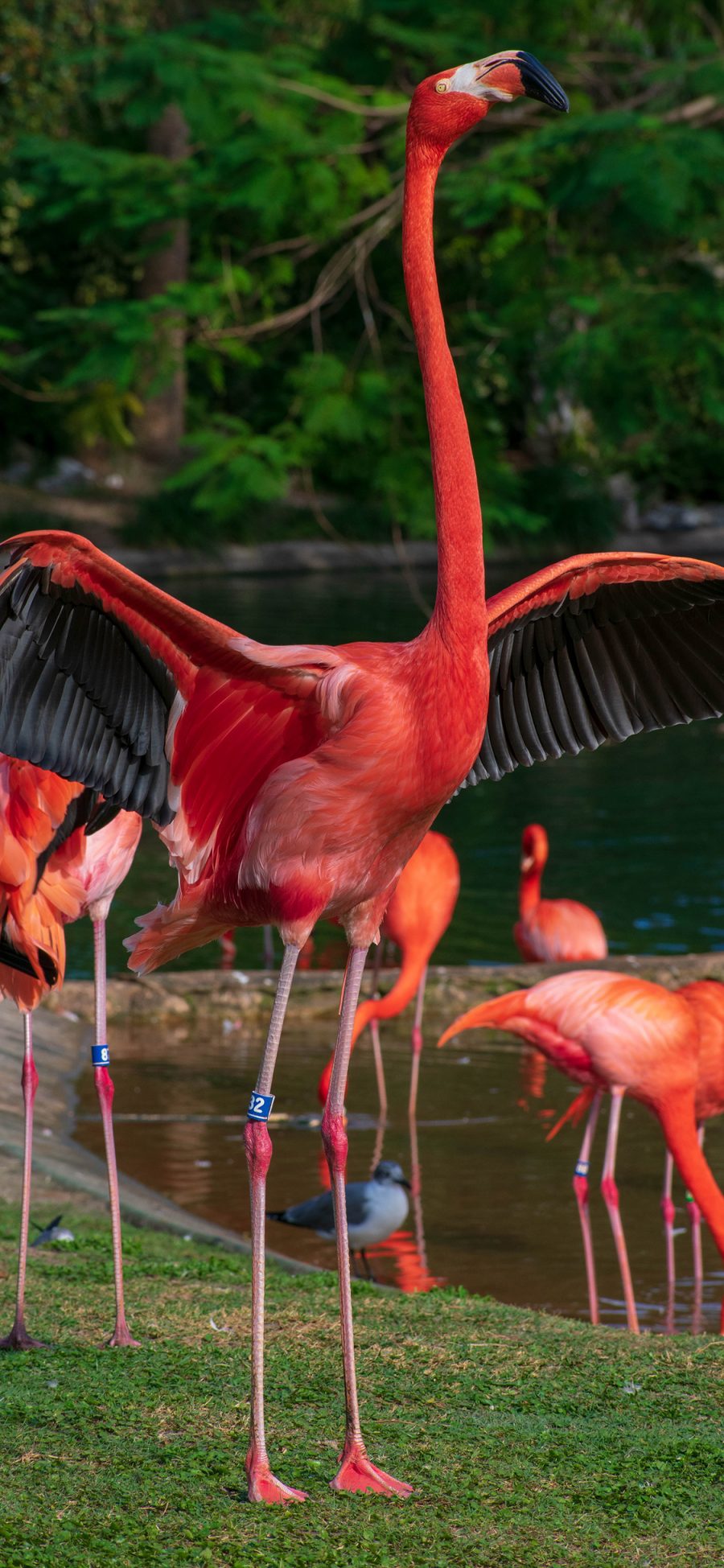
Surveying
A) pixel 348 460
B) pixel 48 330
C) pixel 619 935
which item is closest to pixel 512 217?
pixel 348 460

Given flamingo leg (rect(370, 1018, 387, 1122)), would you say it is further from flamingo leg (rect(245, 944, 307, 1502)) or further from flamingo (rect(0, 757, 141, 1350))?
flamingo leg (rect(245, 944, 307, 1502))

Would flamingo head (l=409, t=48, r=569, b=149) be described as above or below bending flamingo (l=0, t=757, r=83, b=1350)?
above

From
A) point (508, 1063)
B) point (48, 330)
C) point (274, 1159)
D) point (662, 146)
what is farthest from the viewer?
point (48, 330)

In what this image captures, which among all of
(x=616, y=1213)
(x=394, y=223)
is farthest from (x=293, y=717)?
(x=394, y=223)

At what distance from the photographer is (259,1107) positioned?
309 cm

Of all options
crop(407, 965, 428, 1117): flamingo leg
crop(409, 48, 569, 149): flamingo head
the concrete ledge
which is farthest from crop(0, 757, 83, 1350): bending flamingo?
the concrete ledge

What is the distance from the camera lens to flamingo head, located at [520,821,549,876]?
8.75 meters

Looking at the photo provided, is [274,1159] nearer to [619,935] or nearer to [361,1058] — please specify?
[361,1058]

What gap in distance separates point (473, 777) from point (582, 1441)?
1.43m

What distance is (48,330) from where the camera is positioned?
11.3 m

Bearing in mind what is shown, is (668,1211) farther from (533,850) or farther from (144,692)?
(533,850)

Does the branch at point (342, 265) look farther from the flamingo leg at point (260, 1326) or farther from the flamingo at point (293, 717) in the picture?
the flamingo leg at point (260, 1326)

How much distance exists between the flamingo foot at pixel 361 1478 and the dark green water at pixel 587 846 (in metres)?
6.13

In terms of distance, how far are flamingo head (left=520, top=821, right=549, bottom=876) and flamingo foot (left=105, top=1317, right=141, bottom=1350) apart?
16.7ft
